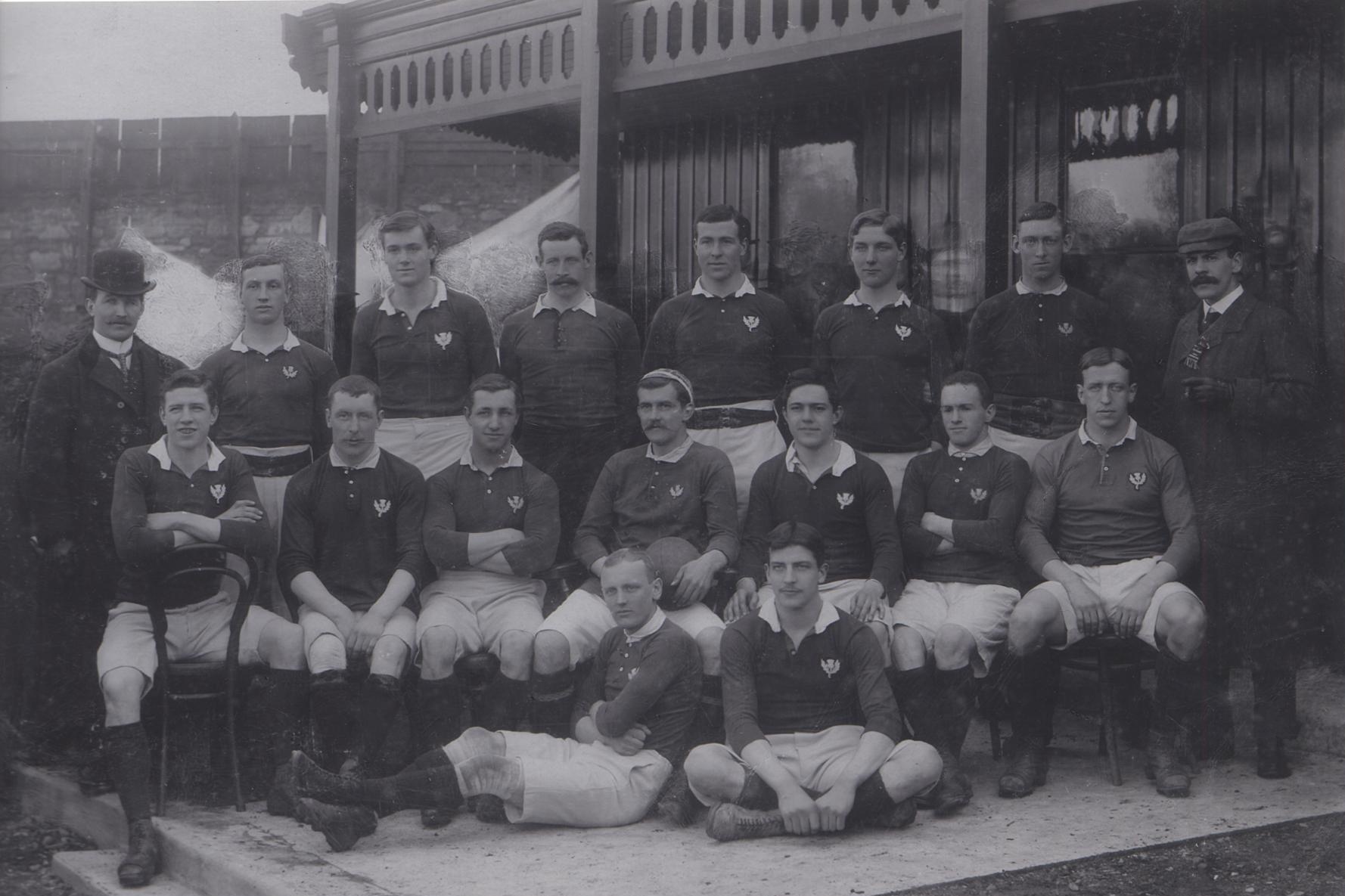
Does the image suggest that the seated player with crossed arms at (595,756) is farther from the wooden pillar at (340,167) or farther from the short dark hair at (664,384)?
the wooden pillar at (340,167)

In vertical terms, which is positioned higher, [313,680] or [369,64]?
[369,64]

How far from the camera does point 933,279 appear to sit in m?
6.36

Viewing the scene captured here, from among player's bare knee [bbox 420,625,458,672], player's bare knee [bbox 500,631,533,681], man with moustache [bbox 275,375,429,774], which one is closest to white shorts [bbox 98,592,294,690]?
man with moustache [bbox 275,375,429,774]

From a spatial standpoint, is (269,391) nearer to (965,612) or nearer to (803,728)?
(803,728)

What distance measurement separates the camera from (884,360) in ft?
16.4


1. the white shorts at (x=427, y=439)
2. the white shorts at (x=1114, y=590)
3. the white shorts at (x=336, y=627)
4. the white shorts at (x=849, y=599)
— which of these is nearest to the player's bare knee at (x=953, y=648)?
the white shorts at (x=849, y=599)

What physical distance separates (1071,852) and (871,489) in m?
1.51

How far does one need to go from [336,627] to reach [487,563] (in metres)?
0.60

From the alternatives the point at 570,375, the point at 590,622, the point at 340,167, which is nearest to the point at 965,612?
the point at 590,622

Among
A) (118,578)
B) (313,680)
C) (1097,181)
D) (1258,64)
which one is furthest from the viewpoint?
(1097,181)

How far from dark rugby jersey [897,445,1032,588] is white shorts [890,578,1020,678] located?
0.05m

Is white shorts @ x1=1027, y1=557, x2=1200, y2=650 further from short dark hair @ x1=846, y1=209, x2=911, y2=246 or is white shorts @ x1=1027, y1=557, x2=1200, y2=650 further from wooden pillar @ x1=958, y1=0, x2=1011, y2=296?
short dark hair @ x1=846, y1=209, x2=911, y2=246

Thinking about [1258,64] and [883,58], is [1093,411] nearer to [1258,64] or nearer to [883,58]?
[1258,64]

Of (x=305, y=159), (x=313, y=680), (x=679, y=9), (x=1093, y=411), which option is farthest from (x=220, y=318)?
(x=1093, y=411)
